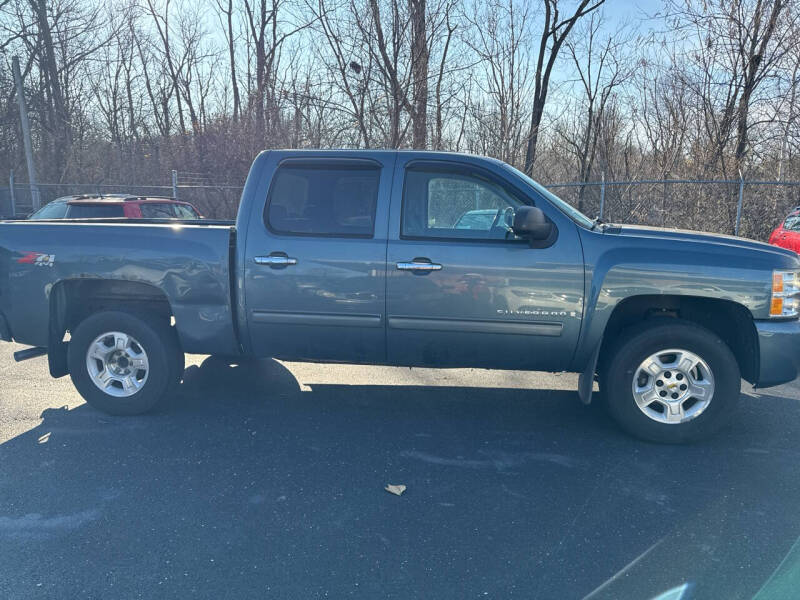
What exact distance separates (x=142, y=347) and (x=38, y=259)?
3.43 feet

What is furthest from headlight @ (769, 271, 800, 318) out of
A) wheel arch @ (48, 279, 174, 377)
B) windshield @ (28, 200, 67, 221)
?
windshield @ (28, 200, 67, 221)

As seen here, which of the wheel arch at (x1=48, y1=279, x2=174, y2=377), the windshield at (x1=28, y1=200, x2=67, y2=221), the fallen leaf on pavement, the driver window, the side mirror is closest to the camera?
the fallen leaf on pavement

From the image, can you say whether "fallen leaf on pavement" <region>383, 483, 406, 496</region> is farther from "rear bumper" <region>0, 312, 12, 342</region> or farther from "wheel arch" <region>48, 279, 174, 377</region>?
"rear bumper" <region>0, 312, 12, 342</region>

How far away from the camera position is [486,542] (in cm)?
→ 302

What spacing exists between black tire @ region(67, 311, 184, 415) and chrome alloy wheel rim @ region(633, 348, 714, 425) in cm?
357

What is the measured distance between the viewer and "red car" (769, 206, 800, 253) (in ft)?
33.6

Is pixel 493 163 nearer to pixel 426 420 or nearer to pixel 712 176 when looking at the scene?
pixel 426 420

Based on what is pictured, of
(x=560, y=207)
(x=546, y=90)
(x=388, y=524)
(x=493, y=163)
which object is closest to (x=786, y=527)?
(x=388, y=524)

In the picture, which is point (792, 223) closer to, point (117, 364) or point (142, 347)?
point (142, 347)

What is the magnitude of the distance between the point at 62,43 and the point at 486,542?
106ft

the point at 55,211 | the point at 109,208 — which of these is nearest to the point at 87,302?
the point at 109,208

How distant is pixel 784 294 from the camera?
412cm

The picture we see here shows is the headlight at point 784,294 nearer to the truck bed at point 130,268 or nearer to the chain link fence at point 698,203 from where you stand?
the truck bed at point 130,268

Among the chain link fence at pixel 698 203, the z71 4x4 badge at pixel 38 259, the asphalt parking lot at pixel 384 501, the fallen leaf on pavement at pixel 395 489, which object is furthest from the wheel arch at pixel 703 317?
the chain link fence at pixel 698 203
